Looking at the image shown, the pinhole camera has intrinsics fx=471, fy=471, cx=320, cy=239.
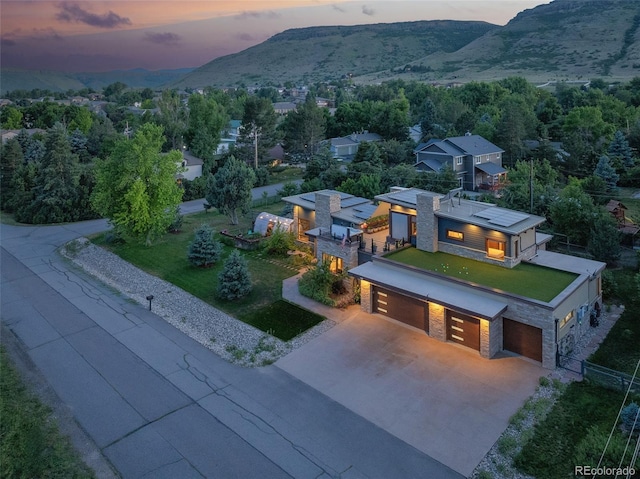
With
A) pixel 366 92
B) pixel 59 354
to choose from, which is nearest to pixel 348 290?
pixel 59 354

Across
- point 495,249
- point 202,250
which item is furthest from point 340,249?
point 202,250

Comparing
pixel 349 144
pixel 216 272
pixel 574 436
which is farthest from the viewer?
pixel 349 144

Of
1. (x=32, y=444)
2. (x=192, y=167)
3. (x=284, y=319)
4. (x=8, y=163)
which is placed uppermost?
(x=8, y=163)

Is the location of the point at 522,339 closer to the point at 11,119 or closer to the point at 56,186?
the point at 56,186

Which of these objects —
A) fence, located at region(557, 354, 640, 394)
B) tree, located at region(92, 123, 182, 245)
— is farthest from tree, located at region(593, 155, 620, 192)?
tree, located at region(92, 123, 182, 245)

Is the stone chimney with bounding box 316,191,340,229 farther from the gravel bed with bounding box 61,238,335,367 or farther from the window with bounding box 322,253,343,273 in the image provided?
the gravel bed with bounding box 61,238,335,367

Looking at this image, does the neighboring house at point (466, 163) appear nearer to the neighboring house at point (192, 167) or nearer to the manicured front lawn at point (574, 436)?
the neighboring house at point (192, 167)

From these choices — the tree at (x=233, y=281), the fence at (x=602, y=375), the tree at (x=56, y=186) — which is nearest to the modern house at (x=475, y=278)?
the fence at (x=602, y=375)

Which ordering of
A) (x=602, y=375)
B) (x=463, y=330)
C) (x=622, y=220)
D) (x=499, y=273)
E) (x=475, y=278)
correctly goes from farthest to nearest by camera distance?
(x=622, y=220) → (x=499, y=273) → (x=475, y=278) → (x=463, y=330) → (x=602, y=375)
